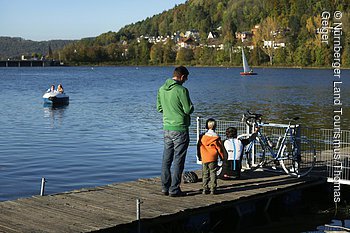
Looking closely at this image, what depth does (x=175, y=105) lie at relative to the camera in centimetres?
1205

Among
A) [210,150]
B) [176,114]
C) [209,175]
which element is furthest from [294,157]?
[176,114]

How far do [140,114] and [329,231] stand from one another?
3097 centimetres

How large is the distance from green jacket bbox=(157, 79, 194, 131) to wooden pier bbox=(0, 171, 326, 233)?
157 cm

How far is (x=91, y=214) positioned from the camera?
1125 cm

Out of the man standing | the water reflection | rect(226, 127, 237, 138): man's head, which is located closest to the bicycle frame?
rect(226, 127, 237, 138): man's head

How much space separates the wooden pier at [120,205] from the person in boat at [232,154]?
8.9 inches

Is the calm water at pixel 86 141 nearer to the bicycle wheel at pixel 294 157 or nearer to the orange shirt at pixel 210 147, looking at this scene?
the bicycle wheel at pixel 294 157

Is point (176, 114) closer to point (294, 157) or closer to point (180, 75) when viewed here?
point (180, 75)

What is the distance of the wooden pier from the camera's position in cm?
1062

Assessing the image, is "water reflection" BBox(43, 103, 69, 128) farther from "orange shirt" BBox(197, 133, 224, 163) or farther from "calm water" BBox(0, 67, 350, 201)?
"orange shirt" BBox(197, 133, 224, 163)

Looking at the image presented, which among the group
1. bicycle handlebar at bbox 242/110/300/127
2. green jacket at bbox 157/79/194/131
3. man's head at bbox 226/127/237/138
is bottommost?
man's head at bbox 226/127/237/138

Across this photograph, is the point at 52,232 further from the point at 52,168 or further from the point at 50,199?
the point at 52,168

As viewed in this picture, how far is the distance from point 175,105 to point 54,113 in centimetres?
3486

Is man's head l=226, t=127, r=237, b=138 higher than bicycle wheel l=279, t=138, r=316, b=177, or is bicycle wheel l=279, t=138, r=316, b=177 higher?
man's head l=226, t=127, r=237, b=138
